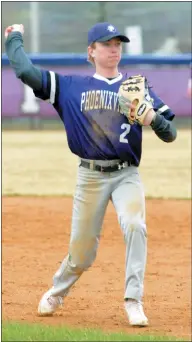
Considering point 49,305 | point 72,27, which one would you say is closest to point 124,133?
point 49,305

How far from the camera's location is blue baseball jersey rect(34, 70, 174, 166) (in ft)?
18.5

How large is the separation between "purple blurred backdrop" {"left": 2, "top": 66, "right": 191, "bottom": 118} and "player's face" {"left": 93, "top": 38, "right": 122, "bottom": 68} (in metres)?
18.5

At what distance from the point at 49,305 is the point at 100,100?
1.34 metres

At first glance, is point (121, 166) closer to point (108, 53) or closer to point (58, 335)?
point (108, 53)

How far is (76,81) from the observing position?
5.77m

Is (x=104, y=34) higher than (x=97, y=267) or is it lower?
higher

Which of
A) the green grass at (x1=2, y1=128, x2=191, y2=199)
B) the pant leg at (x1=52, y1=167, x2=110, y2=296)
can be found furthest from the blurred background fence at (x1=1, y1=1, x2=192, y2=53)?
the pant leg at (x1=52, y1=167, x2=110, y2=296)

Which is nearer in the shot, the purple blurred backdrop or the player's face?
the player's face

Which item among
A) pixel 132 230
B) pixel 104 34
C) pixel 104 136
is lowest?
pixel 132 230

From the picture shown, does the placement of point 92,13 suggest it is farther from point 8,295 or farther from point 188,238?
point 8,295

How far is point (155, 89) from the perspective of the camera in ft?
83.8

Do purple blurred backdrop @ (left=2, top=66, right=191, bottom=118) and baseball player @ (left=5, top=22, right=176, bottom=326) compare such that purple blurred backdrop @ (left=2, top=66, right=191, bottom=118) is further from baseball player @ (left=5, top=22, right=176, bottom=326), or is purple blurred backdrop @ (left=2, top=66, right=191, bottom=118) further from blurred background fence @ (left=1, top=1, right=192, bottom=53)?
baseball player @ (left=5, top=22, right=176, bottom=326)

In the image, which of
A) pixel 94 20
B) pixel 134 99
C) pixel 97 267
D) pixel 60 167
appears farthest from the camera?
pixel 94 20

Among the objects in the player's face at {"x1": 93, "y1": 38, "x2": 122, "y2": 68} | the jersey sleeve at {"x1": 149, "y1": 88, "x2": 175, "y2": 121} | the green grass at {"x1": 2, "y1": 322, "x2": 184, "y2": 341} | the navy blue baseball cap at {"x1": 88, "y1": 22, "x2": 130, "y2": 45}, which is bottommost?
the green grass at {"x1": 2, "y1": 322, "x2": 184, "y2": 341}
